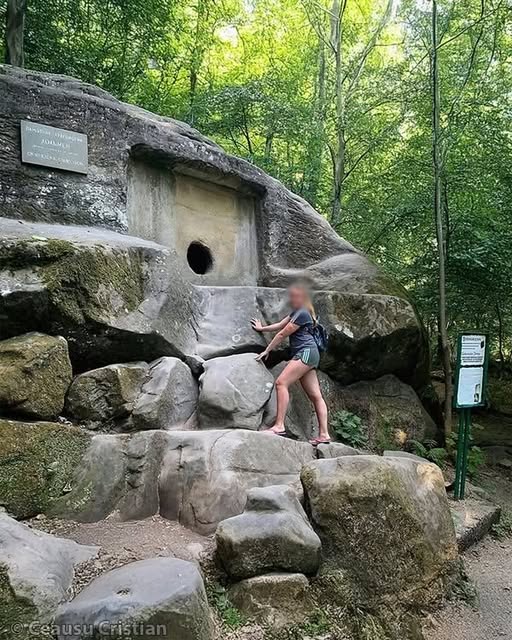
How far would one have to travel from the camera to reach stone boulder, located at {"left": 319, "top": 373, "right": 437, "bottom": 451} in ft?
Answer: 19.2

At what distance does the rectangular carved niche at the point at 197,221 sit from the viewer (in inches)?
234

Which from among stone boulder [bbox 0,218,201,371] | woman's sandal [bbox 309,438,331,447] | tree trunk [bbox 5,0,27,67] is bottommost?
woman's sandal [bbox 309,438,331,447]

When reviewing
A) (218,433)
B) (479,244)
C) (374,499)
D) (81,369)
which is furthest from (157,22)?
(374,499)

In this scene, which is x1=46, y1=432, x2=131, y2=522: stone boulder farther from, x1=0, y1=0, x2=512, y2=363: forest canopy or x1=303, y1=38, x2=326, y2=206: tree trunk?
x1=303, y1=38, x2=326, y2=206: tree trunk

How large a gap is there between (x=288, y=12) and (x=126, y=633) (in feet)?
49.5

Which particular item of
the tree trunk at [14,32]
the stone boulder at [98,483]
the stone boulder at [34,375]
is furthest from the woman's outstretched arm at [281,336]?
the tree trunk at [14,32]

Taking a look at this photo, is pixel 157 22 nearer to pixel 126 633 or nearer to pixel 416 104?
pixel 416 104

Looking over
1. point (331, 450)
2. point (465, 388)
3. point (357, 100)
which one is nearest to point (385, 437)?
point (465, 388)

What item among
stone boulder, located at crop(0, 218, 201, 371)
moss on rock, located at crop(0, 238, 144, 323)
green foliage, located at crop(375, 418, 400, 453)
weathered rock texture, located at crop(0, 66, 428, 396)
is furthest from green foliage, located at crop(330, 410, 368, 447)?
moss on rock, located at crop(0, 238, 144, 323)

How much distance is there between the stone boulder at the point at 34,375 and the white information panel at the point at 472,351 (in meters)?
3.83

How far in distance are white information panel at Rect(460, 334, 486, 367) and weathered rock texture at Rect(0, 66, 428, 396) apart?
2.42ft

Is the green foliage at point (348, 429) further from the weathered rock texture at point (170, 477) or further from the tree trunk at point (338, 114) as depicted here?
the tree trunk at point (338, 114)

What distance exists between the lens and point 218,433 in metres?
3.94

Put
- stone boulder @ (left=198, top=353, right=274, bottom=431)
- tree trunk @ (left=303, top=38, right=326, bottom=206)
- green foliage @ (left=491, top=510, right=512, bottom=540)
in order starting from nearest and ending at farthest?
stone boulder @ (left=198, top=353, right=274, bottom=431), green foliage @ (left=491, top=510, right=512, bottom=540), tree trunk @ (left=303, top=38, right=326, bottom=206)
